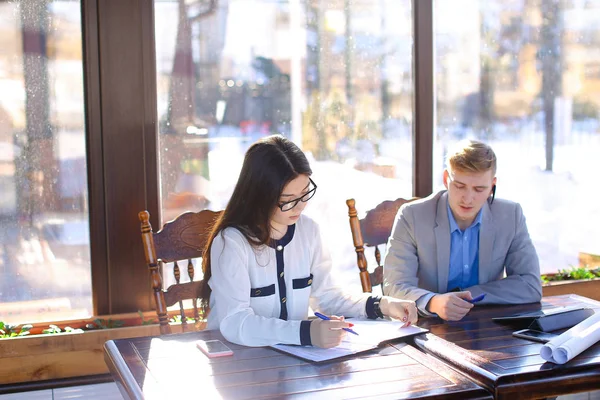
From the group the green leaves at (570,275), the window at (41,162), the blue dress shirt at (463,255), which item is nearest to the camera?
the blue dress shirt at (463,255)

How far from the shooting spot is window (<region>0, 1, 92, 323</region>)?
9.91 ft

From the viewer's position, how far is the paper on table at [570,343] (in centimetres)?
171

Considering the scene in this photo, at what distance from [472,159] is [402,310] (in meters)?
0.63

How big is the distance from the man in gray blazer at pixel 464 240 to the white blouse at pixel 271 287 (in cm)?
25

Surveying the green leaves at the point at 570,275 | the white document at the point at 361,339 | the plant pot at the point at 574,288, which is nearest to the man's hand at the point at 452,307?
the white document at the point at 361,339

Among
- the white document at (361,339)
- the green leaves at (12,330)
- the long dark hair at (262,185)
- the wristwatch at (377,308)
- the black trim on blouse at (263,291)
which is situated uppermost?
the long dark hair at (262,185)

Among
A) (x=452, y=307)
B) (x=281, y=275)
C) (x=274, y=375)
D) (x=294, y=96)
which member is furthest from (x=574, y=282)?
(x=274, y=375)

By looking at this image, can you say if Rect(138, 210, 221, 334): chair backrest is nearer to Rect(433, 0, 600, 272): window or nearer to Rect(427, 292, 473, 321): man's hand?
→ Rect(427, 292, 473, 321): man's hand

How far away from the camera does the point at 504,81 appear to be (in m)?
3.79

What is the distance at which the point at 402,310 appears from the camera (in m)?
2.07

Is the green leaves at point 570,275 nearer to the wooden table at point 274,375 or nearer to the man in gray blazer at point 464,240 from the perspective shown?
the man in gray blazer at point 464,240

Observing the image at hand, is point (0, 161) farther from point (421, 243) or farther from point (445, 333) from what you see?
point (445, 333)

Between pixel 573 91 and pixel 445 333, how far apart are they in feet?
7.87

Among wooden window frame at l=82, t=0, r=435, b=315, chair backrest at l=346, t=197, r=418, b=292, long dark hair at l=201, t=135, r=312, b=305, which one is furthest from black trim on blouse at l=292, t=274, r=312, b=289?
wooden window frame at l=82, t=0, r=435, b=315
